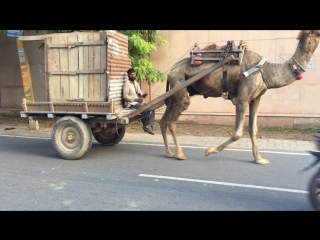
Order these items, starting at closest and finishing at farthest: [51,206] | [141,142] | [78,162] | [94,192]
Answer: [51,206], [94,192], [78,162], [141,142]

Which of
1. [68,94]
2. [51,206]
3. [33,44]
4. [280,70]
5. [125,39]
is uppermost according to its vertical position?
[33,44]

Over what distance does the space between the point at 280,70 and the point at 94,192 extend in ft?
13.7

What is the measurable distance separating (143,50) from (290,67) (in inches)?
207

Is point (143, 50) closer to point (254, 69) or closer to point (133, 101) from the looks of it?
point (133, 101)

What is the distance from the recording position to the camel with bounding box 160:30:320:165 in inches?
255

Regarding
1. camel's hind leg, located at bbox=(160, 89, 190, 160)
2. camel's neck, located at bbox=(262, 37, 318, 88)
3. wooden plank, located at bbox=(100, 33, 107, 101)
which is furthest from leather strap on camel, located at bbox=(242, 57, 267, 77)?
wooden plank, located at bbox=(100, 33, 107, 101)

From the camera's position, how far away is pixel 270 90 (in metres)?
11.5

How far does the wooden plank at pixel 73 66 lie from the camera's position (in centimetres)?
729

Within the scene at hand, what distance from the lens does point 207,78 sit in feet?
23.0

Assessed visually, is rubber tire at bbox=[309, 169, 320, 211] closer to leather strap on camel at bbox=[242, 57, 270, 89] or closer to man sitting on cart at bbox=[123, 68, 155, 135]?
leather strap on camel at bbox=[242, 57, 270, 89]

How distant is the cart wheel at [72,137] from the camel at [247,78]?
6.49 feet

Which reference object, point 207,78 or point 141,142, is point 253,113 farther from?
point 141,142

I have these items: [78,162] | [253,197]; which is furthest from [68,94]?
[253,197]

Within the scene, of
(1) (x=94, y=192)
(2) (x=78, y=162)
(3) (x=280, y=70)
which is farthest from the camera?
(2) (x=78, y=162)
